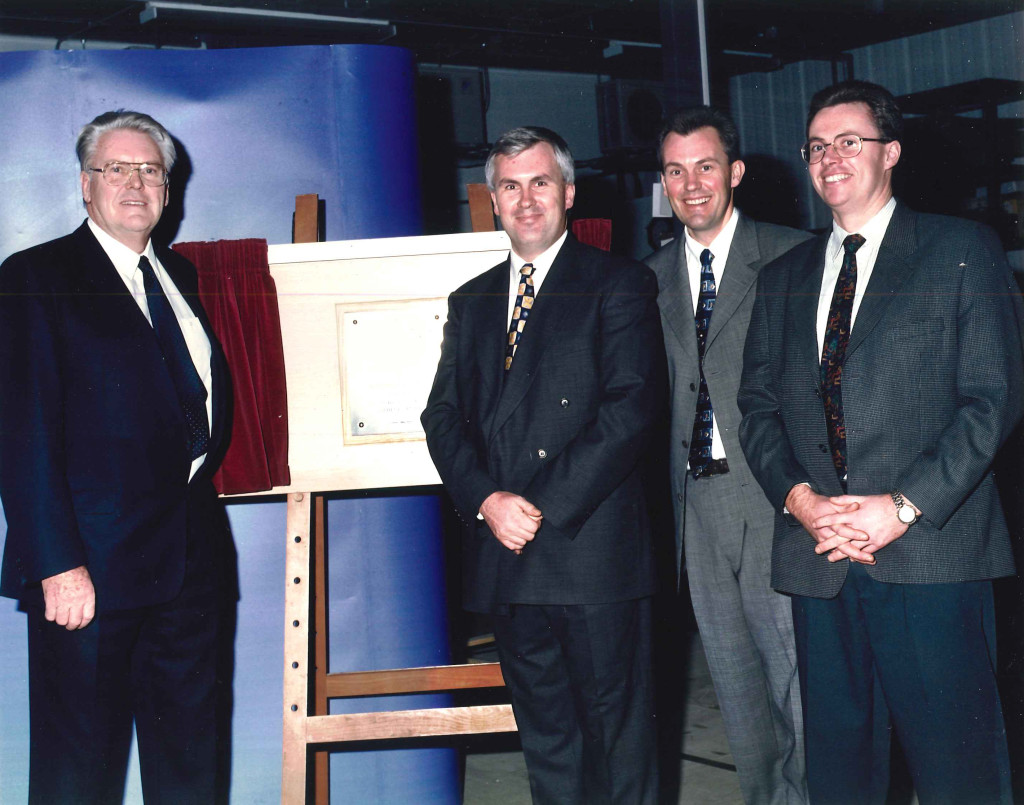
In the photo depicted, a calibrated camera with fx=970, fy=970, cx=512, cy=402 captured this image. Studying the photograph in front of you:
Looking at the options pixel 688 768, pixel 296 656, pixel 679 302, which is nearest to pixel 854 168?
pixel 679 302

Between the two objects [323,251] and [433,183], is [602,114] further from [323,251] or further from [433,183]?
[323,251]

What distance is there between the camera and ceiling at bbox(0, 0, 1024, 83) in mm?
6227

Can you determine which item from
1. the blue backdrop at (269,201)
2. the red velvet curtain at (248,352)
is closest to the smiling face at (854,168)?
the blue backdrop at (269,201)

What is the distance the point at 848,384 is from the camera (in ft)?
6.13

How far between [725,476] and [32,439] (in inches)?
58.1

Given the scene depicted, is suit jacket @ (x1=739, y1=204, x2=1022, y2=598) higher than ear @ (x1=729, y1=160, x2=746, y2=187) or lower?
lower

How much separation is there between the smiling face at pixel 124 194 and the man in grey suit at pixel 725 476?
47.8 inches

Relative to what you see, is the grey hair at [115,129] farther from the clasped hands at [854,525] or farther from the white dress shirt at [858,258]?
the clasped hands at [854,525]

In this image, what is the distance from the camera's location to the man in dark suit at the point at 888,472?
1.77m

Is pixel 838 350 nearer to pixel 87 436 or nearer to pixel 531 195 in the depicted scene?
pixel 531 195

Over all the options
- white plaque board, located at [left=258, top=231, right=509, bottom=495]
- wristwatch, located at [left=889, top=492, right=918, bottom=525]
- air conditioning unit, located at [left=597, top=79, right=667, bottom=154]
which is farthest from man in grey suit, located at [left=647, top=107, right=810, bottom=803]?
air conditioning unit, located at [left=597, top=79, right=667, bottom=154]

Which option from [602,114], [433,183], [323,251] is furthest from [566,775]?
[433,183]

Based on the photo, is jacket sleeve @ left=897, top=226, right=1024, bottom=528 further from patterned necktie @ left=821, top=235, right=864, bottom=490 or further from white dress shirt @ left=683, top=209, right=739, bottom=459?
white dress shirt @ left=683, top=209, right=739, bottom=459

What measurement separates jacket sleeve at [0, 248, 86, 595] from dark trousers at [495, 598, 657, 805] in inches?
36.7
